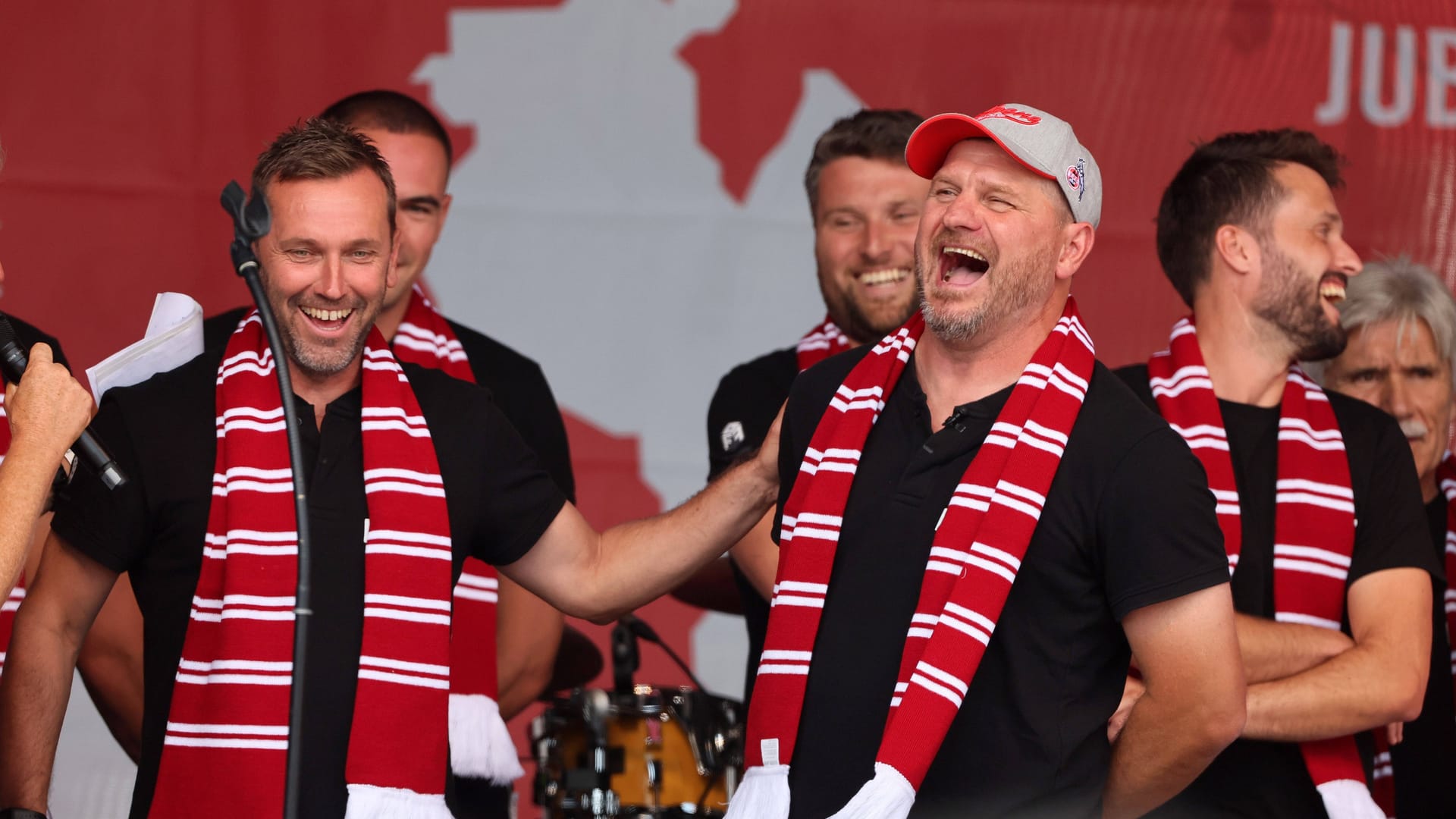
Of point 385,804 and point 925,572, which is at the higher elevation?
point 925,572

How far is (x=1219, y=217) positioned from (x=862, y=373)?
3.82 ft

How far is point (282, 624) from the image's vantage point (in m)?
2.81

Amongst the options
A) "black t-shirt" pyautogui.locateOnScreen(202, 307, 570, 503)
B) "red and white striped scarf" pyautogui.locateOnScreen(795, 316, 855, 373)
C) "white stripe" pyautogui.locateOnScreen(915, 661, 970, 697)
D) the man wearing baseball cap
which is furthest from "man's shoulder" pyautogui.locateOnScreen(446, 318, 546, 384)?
"white stripe" pyautogui.locateOnScreen(915, 661, 970, 697)

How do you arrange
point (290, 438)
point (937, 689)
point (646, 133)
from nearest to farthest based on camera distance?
1. point (290, 438)
2. point (937, 689)
3. point (646, 133)

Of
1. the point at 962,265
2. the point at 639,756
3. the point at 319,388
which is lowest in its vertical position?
the point at 639,756

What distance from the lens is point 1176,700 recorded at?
263cm

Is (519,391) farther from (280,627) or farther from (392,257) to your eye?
(280,627)

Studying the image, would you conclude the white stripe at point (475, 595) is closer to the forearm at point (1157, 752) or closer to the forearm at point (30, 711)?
the forearm at point (30, 711)

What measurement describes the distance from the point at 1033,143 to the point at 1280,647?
43.3 inches

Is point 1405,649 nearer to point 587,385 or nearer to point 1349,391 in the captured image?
point 1349,391

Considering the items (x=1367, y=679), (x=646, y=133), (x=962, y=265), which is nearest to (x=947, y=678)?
(x=962, y=265)

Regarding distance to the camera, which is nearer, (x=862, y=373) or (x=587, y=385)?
(x=862, y=373)

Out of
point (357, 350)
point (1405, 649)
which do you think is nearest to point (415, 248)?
point (357, 350)

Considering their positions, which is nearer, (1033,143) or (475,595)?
(1033,143)
